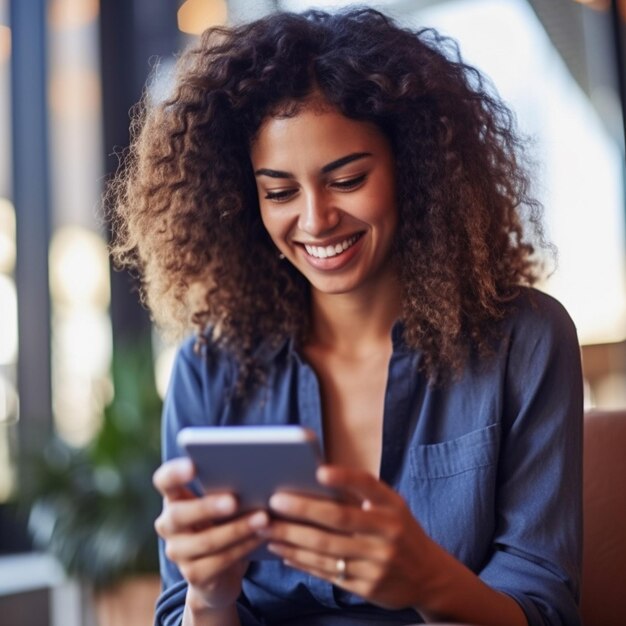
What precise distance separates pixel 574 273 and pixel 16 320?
7.64ft

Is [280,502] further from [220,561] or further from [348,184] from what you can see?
[348,184]

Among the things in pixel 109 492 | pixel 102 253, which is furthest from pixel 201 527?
pixel 102 253

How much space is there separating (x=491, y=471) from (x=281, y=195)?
57 cm

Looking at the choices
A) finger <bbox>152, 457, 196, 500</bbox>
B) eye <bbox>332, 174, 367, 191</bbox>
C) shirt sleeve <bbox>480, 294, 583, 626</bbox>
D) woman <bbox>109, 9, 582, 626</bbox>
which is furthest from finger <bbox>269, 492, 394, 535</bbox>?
eye <bbox>332, 174, 367, 191</bbox>

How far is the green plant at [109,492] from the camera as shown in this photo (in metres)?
3.53

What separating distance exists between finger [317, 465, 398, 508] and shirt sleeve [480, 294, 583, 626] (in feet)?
1.27

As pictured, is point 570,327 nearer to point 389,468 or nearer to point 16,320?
point 389,468

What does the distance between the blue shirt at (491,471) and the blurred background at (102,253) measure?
202 centimetres

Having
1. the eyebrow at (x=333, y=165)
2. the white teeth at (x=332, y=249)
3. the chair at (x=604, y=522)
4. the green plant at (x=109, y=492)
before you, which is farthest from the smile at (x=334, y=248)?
the green plant at (x=109, y=492)

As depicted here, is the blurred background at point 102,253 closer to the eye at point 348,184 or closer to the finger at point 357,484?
the eye at point 348,184

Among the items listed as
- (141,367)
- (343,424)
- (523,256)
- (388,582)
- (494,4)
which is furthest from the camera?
(494,4)

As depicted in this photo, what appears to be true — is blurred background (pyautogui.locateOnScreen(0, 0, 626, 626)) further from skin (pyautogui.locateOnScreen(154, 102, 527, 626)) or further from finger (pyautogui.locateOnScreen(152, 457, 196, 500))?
finger (pyautogui.locateOnScreen(152, 457, 196, 500))

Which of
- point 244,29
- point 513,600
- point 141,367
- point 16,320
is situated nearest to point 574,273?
point 141,367

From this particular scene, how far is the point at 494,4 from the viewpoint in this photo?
4.14 meters
